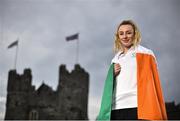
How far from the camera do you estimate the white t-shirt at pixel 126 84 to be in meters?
2.04

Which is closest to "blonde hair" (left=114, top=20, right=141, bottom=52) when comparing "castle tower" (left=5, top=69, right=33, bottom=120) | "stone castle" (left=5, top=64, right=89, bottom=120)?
"stone castle" (left=5, top=64, right=89, bottom=120)

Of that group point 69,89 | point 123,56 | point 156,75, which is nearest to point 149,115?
point 156,75

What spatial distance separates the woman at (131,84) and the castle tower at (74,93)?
2699 centimetres

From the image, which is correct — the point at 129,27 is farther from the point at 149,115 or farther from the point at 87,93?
the point at 87,93

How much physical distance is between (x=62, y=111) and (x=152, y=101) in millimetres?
28323

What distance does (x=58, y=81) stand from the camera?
30578mm

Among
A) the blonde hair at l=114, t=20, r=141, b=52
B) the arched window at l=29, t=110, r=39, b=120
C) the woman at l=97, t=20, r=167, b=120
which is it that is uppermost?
the arched window at l=29, t=110, r=39, b=120

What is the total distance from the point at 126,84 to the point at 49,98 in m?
28.5

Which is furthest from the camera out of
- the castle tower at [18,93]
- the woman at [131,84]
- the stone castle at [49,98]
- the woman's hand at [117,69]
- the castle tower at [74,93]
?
the castle tower at [18,93]

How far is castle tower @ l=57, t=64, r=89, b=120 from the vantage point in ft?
96.0

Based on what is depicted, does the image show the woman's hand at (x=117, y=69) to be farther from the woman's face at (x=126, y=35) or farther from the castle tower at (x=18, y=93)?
the castle tower at (x=18, y=93)

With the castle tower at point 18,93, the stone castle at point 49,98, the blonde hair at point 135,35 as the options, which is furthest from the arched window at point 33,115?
the blonde hair at point 135,35

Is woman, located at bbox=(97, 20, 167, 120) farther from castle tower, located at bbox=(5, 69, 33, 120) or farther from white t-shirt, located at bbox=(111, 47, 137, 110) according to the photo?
castle tower, located at bbox=(5, 69, 33, 120)

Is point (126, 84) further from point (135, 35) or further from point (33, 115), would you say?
point (33, 115)
